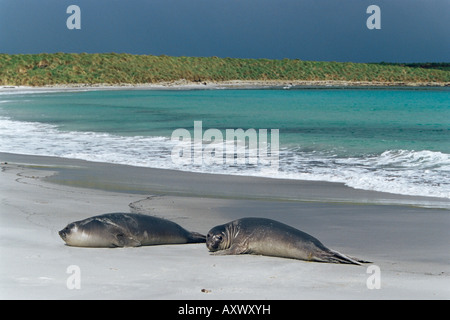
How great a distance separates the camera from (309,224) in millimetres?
7754

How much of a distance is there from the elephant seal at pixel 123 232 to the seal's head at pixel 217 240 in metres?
0.42

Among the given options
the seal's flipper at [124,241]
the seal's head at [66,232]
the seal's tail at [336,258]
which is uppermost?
the seal's head at [66,232]

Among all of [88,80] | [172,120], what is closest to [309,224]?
[172,120]

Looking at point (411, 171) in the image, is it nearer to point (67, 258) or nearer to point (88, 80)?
point (67, 258)

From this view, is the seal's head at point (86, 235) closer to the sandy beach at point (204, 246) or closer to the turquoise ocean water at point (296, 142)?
the sandy beach at point (204, 246)

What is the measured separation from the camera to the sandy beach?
16.2 ft

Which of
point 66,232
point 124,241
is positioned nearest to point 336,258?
point 124,241

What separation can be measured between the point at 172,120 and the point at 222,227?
21516mm

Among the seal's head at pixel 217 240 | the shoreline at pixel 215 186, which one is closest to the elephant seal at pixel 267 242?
the seal's head at pixel 217 240

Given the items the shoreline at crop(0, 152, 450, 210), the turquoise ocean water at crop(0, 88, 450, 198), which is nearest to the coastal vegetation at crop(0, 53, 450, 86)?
the turquoise ocean water at crop(0, 88, 450, 198)

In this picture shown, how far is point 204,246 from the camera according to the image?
6609 millimetres

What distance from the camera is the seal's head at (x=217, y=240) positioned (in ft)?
20.6

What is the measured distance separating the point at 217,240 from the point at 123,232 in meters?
0.99

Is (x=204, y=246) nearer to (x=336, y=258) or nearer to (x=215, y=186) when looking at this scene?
(x=336, y=258)
